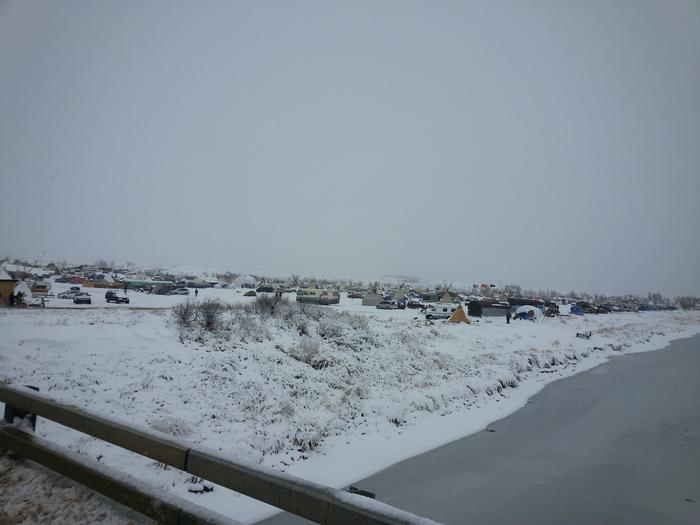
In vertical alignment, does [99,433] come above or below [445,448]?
above

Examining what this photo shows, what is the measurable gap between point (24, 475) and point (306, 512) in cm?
307

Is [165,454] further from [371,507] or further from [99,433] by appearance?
[371,507]

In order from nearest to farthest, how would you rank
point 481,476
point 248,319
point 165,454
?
point 165,454 < point 481,476 < point 248,319

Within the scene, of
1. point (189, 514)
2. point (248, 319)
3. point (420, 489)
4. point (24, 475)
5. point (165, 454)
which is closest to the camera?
point (189, 514)

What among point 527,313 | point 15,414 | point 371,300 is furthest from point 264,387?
point 527,313

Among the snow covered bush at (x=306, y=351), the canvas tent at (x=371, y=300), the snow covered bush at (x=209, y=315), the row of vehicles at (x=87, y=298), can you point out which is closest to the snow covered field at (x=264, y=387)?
the snow covered bush at (x=306, y=351)

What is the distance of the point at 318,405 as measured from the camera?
47.2 ft

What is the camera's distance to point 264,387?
1448 cm

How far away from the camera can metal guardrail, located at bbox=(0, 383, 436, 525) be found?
2100mm

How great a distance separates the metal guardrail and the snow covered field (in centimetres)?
532

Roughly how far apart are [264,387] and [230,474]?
12502 millimetres

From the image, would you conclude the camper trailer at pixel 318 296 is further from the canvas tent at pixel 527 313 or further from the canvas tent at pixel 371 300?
the canvas tent at pixel 527 313

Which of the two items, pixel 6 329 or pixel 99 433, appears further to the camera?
pixel 6 329

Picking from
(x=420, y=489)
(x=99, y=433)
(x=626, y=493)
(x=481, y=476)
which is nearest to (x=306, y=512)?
(x=99, y=433)
